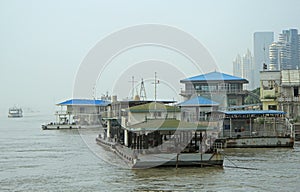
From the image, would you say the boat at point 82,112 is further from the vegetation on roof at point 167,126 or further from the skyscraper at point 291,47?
the vegetation on roof at point 167,126

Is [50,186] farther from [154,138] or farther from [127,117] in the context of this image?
[127,117]

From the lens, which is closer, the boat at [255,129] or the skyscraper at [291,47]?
the boat at [255,129]

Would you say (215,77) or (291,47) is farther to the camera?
(291,47)

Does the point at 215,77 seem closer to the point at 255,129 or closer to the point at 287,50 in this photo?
the point at 255,129

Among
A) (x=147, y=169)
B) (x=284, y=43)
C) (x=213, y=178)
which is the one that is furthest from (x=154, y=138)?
(x=284, y=43)

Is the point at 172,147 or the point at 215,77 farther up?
the point at 215,77

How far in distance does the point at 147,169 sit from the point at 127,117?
8041 mm

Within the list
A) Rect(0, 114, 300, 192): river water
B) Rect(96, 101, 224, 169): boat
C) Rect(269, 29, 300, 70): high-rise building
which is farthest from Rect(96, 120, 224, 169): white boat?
Rect(269, 29, 300, 70): high-rise building

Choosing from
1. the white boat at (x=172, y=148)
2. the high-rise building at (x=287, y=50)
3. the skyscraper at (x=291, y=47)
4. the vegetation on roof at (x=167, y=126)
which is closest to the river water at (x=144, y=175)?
the white boat at (x=172, y=148)

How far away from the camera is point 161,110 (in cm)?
3069

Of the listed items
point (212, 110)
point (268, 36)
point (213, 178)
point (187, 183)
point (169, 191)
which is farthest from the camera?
point (268, 36)

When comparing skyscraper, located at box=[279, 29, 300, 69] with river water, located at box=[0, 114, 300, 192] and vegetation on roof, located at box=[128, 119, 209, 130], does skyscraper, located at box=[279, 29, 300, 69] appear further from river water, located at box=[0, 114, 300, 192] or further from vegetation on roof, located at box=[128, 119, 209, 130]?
vegetation on roof, located at box=[128, 119, 209, 130]

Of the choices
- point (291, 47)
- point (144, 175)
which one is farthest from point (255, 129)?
point (291, 47)

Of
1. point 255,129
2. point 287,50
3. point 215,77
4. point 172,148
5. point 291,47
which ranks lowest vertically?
point 172,148
